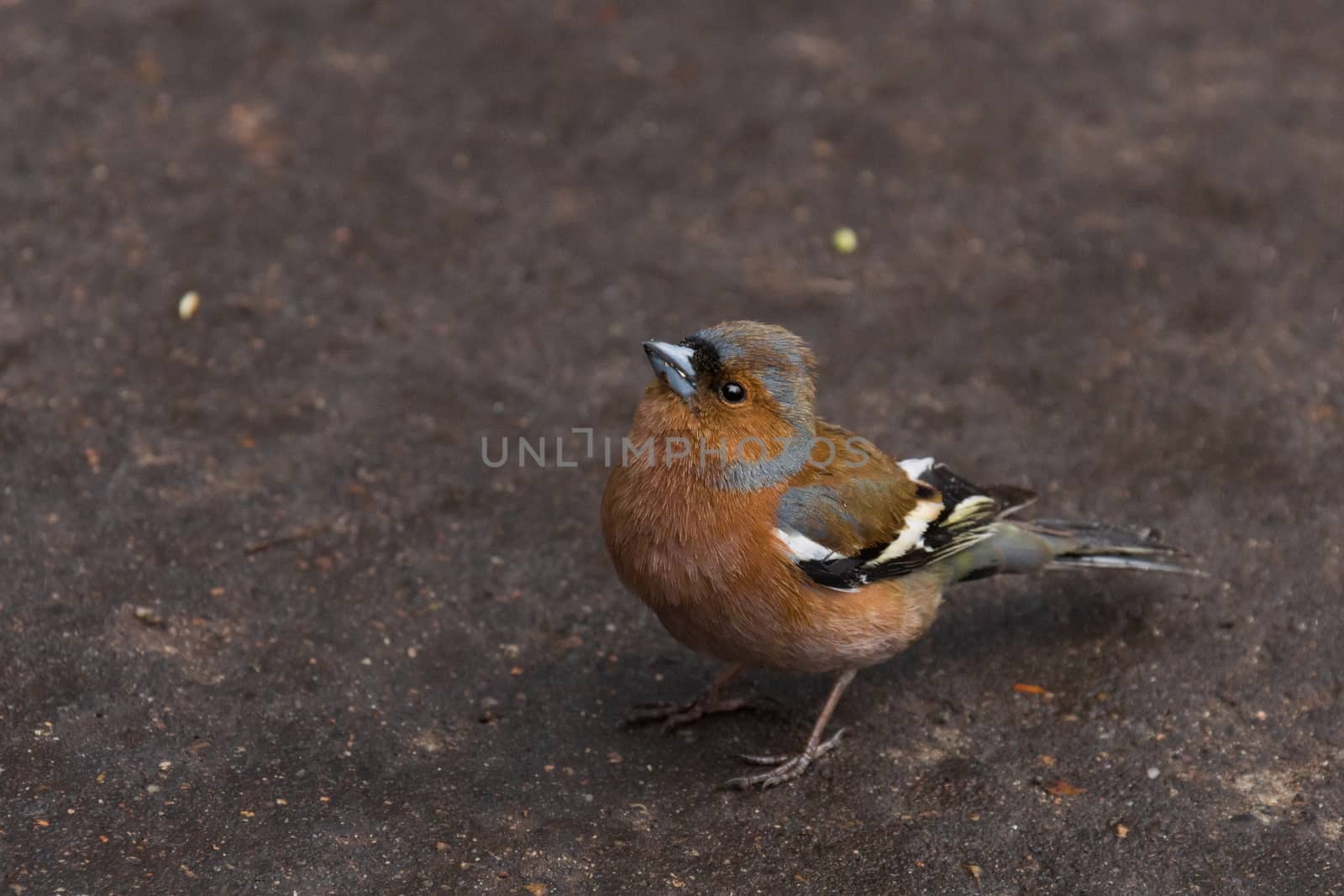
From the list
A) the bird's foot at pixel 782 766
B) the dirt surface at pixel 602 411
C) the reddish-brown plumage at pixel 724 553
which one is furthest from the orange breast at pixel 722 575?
the dirt surface at pixel 602 411

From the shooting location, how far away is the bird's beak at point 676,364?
14.3 feet

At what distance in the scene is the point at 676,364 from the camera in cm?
437

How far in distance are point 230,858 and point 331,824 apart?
311 mm

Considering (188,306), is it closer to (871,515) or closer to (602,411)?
(602,411)

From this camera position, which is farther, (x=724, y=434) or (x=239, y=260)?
(x=239, y=260)

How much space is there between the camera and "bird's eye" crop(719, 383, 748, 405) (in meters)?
4.38

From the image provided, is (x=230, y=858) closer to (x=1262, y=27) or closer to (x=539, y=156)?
(x=539, y=156)

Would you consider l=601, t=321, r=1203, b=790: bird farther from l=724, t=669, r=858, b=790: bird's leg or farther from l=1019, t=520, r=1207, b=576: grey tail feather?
l=1019, t=520, r=1207, b=576: grey tail feather

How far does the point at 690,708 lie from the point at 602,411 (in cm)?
182

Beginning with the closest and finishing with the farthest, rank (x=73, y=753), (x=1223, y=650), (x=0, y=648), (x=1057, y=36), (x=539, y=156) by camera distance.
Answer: (x=73, y=753), (x=0, y=648), (x=1223, y=650), (x=539, y=156), (x=1057, y=36)

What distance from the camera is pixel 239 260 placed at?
22.6 feet

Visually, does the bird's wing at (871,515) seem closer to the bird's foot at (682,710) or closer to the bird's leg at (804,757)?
the bird's leg at (804,757)

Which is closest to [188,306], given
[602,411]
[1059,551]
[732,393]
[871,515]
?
[602,411]

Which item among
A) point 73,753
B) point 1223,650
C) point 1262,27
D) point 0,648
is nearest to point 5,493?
point 0,648
